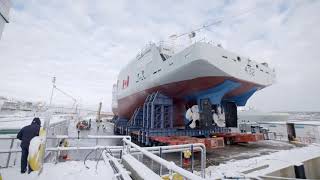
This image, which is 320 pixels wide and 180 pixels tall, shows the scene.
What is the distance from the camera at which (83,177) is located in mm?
4184

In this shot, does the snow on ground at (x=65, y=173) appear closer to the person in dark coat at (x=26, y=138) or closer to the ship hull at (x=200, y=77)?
the person in dark coat at (x=26, y=138)

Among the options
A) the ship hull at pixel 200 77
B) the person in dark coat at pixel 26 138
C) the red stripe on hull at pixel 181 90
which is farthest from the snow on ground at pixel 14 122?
the ship hull at pixel 200 77

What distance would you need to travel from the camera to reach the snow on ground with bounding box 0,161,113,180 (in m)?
4.09

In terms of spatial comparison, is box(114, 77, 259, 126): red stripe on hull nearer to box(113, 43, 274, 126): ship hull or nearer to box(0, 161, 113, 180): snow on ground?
box(113, 43, 274, 126): ship hull

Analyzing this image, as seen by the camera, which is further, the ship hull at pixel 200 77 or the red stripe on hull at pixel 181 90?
the red stripe on hull at pixel 181 90

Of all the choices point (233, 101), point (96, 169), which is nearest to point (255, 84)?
point (233, 101)

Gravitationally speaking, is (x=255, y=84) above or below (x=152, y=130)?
above

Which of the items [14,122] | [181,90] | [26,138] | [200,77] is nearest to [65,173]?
[26,138]

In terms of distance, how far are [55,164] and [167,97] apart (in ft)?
32.4

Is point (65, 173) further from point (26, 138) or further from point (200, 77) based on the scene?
point (200, 77)

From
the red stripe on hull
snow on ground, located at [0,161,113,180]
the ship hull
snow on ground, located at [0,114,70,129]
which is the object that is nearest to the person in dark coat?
snow on ground, located at [0,161,113,180]

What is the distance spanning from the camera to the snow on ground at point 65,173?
409 cm

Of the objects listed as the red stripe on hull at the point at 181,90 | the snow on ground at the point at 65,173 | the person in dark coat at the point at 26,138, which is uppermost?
the red stripe on hull at the point at 181,90

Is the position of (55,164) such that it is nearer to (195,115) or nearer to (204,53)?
(204,53)
